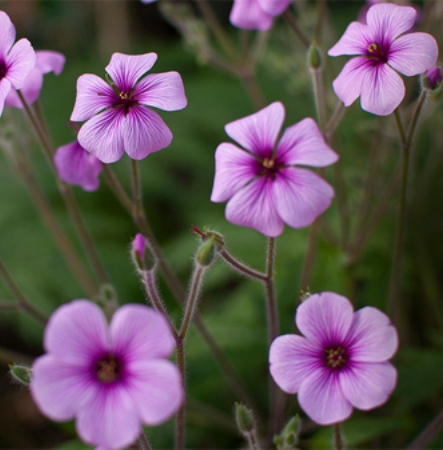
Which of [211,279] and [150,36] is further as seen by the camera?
[150,36]

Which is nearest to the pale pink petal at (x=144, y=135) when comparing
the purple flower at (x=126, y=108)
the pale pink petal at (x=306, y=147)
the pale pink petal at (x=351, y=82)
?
the purple flower at (x=126, y=108)

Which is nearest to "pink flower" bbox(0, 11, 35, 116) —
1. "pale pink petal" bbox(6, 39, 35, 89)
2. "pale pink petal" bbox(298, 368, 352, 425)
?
"pale pink petal" bbox(6, 39, 35, 89)

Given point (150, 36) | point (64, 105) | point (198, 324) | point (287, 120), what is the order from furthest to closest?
1. point (150, 36)
2. point (64, 105)
3. point (287, 120)
4. point (198, 324)

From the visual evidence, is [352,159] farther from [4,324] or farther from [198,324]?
[4,324]

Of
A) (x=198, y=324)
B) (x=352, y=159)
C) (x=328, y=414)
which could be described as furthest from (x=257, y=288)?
(x=328, y=414)

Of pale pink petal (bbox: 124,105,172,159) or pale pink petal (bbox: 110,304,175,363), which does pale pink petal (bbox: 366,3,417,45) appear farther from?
pale pink petal (bbox: 110,304,175,363)

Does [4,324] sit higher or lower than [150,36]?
lower

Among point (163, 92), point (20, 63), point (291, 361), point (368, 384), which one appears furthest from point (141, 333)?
point (20, 63)
